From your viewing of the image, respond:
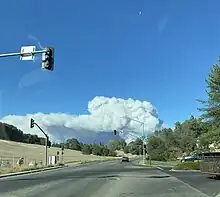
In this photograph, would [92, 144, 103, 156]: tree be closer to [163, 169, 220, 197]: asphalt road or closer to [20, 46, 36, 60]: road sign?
[163, 169, 220, 197]: asphalt road

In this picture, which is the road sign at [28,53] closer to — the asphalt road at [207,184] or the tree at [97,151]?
the asphalt road at [207,184]

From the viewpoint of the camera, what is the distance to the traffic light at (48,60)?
19.8 meters

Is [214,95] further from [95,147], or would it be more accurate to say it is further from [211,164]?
[95,147]

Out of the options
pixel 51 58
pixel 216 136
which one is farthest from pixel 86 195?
pixel 216 136

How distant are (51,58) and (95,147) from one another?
6730 inches

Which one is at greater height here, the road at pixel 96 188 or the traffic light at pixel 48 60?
the traffic light at pixel 48 60

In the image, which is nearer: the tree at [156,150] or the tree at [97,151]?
the tree at [156,150]

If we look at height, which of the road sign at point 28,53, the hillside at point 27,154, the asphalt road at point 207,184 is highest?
the road sign at point 28,53

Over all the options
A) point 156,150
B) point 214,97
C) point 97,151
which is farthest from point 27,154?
point 214,97

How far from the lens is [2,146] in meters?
143

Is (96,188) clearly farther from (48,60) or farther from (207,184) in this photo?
(207,184)

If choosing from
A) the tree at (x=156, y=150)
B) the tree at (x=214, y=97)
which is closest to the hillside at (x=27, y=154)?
the tree at (x=156, y=150)

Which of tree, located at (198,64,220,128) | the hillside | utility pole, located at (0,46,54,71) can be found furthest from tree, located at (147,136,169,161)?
utility pole, located at (0,46,54,71)

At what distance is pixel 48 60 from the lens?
782 inches
